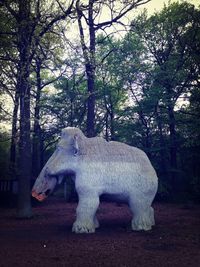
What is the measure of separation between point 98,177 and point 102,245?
206 centimetres

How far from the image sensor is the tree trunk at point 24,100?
35.6 ft

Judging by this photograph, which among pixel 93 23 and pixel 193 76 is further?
pixel 193 76

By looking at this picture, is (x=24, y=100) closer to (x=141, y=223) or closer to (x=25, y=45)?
(x=25, y=45)

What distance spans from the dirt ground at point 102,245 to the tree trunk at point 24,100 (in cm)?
159

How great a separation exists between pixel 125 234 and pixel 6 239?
3099 mm

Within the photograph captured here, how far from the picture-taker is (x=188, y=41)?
19703 millimetres

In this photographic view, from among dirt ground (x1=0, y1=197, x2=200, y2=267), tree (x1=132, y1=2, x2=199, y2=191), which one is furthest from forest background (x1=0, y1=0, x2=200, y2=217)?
dirt ground (x1=0, y1=197, x2=200, y2=267)

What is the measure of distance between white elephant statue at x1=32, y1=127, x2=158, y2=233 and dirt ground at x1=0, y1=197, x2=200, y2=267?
1.76ft

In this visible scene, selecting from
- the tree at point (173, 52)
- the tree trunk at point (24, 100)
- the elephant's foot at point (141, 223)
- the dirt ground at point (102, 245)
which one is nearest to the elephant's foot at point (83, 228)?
the dirt ground at point (102, 245)

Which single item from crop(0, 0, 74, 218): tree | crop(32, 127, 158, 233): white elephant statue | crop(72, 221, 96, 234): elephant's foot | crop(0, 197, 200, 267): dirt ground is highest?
crop(0, 0, 74, 218): tree

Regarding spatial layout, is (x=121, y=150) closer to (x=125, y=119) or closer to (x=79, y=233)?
(x=79, y=233)

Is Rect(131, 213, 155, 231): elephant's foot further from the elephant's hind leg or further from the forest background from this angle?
the forest background

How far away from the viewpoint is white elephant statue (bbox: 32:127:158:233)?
28.8 feet

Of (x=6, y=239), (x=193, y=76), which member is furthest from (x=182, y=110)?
(x=6, y=239)
